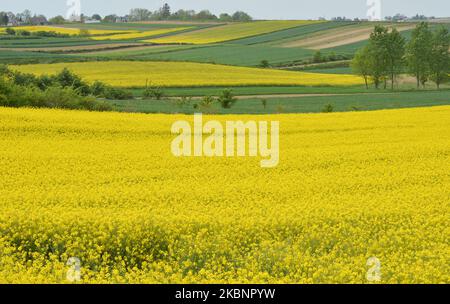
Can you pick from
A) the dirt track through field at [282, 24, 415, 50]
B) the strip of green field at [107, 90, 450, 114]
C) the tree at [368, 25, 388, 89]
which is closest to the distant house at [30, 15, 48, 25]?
the dirt track through field at [282, 24, 415, 50]

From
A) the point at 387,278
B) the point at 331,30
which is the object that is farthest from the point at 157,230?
the point at 331,30

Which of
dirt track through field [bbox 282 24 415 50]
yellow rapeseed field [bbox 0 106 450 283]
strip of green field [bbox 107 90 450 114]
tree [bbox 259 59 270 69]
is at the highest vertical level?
dirt track through field [bbox 282 24 415 50]

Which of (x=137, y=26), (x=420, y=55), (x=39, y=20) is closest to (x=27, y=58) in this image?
(x=420, y=55)

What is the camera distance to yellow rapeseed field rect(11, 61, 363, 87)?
5125 centimetres

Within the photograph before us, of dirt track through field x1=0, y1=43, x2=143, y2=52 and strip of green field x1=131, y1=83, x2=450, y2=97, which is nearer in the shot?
strip of green field x1=131, y1=83, x2=450, y2=97

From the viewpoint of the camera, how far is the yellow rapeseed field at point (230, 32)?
99.4m

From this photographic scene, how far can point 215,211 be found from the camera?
12.3 m

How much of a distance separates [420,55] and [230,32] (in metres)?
47.0

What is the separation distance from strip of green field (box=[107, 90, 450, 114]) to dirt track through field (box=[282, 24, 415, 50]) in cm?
4219


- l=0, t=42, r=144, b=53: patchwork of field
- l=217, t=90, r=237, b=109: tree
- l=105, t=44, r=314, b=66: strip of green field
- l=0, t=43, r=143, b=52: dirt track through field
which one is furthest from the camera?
l=105, t=44, r=314, b=66: strip of green field

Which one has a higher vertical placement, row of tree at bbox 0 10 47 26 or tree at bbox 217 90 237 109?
row of tree at bbox 0 10 47 26

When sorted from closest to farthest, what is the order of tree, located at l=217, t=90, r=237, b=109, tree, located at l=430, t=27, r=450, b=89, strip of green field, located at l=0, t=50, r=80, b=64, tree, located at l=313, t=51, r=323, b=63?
tree, located at l=217, t=90, r=237, b=109, strip of green field, located at l=0, t=50, r=80, b=64, tree, located at l=430, t=27, r=450, b=89, tree, located at l=313, t=51, r=323, b=63

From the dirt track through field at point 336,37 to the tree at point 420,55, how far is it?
22352 millimetres

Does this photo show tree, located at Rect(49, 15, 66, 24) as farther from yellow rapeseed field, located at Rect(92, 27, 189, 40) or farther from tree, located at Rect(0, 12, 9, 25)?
yellow rapeseed field, located at Rect(92, 27, 189, 40)
